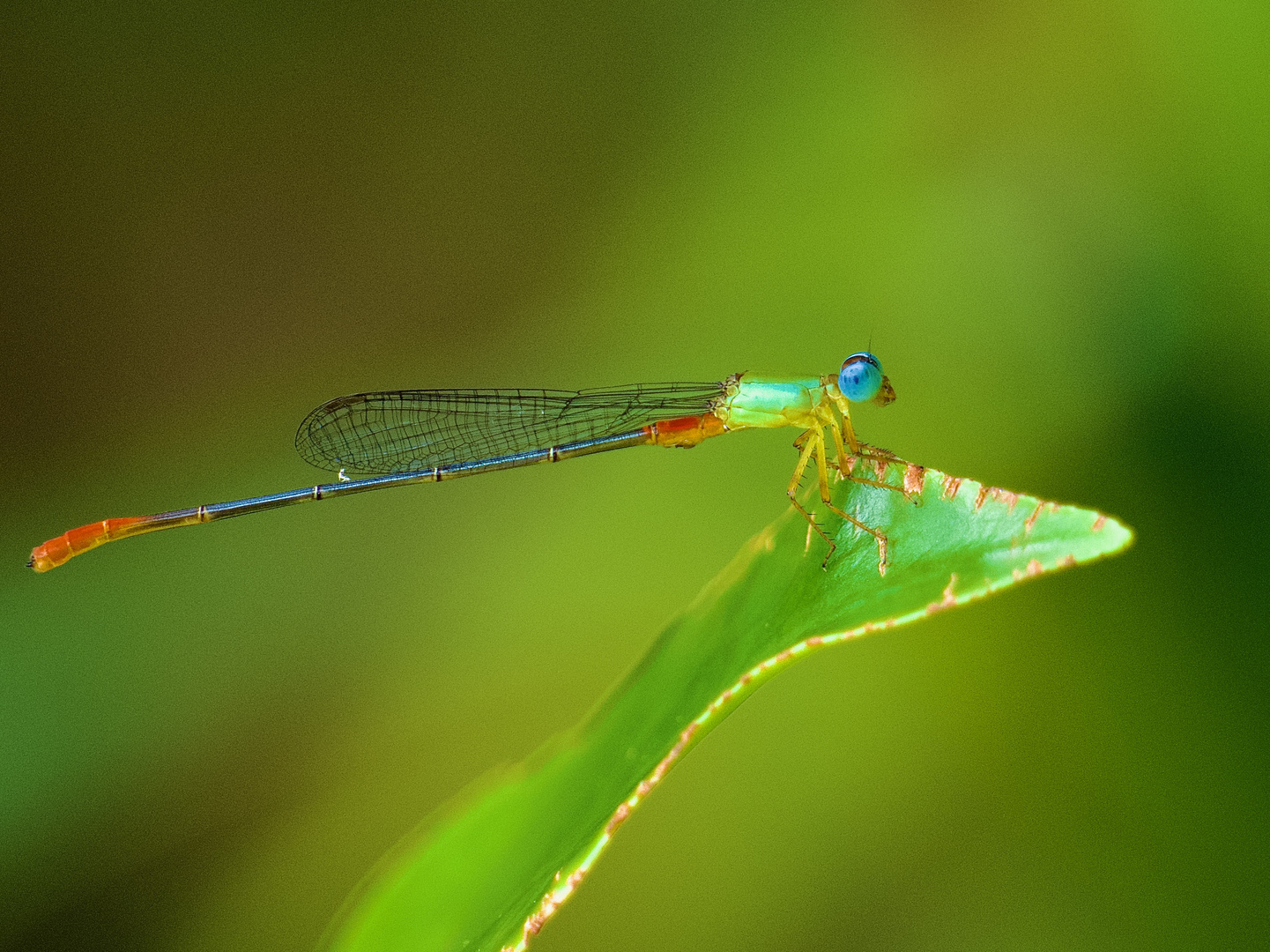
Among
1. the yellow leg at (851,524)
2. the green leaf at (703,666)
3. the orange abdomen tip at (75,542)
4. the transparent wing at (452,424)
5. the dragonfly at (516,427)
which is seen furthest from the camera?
the transparent wing at (452,424)

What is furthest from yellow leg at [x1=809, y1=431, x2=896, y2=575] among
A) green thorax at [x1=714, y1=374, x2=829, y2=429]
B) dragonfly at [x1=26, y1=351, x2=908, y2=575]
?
green thorax at [x1=714, y1=374, x2=829, y2=429]

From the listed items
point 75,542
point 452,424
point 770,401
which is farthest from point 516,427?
point 75,542

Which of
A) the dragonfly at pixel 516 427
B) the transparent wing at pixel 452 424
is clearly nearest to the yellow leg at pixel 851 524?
the dragonfly at pixel 516 427

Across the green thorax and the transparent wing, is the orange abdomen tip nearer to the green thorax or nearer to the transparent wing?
the transparent wing

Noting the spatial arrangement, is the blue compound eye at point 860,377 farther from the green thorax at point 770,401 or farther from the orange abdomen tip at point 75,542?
the orange abdomen tip at point 75,542

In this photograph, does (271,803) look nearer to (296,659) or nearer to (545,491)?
(296,659)

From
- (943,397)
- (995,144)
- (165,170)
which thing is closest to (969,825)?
(943,397)

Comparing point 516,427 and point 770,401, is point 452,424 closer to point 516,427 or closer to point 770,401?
point 516,427

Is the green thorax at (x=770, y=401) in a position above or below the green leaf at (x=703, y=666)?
above
